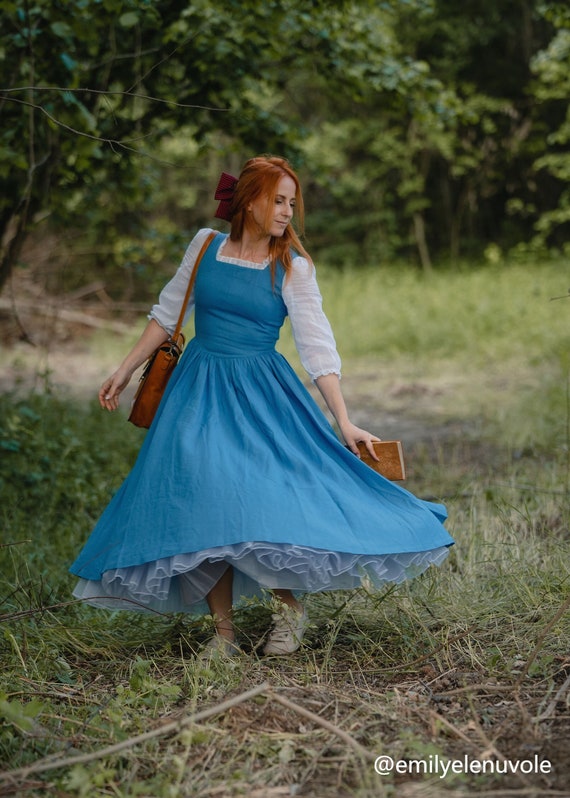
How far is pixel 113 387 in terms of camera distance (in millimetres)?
3211

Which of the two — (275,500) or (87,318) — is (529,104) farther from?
(275,500)

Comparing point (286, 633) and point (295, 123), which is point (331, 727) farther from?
point (295, 123)

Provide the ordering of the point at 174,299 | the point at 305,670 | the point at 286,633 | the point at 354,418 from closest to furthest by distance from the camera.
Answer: the point at 305,670
the point at 286,633
the point at 174,299
the point at 354,418

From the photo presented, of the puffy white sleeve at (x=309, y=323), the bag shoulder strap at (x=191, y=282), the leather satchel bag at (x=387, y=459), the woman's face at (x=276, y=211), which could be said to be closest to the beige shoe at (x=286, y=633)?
the leather satchel bag at (x=387, y=459)

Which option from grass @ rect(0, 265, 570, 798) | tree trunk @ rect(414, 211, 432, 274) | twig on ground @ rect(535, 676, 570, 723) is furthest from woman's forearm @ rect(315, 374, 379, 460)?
tree trunk @ rect(414, 211, 432, 274)

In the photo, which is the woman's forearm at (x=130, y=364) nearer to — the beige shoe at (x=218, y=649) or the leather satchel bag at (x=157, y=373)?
the leather satchel bag at (x=157, y=373)

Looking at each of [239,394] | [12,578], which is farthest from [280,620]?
[12,578]

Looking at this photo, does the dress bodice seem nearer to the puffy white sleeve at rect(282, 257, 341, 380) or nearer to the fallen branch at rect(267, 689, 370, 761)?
the puffy white sleeve at rect(282, 257, 341, 380)

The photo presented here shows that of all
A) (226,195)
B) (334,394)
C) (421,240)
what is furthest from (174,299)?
(421,240)

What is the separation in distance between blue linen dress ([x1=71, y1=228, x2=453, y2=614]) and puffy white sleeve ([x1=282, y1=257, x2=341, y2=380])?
0.17 ft

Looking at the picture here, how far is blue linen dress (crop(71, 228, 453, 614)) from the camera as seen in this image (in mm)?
2807

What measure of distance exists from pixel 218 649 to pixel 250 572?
0.26m

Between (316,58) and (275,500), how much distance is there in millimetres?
3804

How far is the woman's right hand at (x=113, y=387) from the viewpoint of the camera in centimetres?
320
